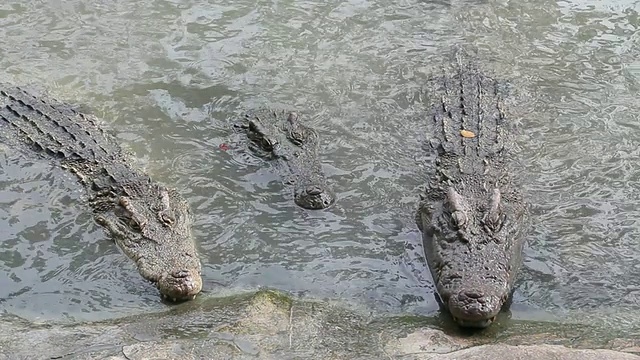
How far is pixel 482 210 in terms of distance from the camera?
5430 mm

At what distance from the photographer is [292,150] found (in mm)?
6523

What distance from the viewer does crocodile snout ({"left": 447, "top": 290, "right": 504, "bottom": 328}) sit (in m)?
4.38

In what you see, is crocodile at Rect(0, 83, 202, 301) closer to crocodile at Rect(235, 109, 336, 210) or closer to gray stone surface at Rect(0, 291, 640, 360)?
gray stone surface at Rect(0, 291, 640, 360)

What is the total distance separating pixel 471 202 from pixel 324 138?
1872mm

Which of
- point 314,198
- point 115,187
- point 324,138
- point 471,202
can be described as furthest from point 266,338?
point 324,138

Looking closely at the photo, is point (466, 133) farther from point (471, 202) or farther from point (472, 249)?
point (472, 249)

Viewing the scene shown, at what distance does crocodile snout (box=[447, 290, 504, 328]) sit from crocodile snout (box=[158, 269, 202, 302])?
5.72 feet

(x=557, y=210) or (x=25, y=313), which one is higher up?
(x=557, y=210)

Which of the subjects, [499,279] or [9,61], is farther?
[9,61]

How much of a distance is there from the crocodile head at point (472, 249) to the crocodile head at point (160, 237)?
1742 millimetres

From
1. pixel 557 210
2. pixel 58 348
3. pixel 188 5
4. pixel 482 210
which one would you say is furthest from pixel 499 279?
pixel 188 5

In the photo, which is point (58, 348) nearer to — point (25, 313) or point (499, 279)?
point (25, 313)

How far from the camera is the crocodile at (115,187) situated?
5.22 m

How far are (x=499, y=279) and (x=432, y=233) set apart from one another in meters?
0.85
